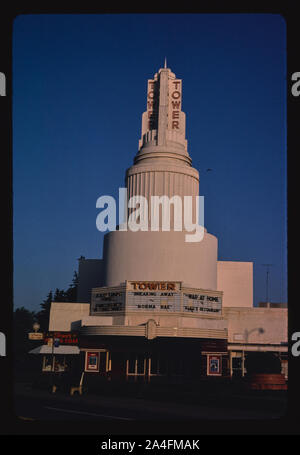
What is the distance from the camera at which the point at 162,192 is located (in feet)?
165

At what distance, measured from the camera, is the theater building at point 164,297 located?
4391cm

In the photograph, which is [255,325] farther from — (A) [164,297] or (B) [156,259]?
(B) [156,259]

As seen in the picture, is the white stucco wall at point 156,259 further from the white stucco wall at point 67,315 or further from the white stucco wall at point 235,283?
the white stucco wall at point 235,283

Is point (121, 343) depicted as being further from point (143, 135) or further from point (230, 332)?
point (143, 135)

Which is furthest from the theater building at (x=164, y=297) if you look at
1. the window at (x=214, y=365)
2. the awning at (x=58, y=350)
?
the awning at (x=58, y=350)

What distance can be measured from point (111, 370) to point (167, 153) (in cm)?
2070

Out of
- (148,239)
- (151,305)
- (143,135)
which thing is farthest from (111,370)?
(143,135)

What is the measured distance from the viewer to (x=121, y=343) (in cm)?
4438

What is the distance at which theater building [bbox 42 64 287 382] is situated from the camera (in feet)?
144

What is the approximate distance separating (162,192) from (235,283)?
511 inches

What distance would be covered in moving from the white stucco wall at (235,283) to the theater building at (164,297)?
0.10 meters

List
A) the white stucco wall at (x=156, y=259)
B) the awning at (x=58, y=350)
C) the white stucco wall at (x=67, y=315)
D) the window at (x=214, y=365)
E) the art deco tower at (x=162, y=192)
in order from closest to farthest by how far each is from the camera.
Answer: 1. the awning at (x=58, y=350)
2. the window at (x=214, y=365)
3. the white stucco wall at (x=156, y=259)
4. the art deco tower at (x=162, y=192)
5. the white stucco wall at (x=67, y=315)

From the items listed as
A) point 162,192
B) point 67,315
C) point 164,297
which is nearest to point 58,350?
point 67,315

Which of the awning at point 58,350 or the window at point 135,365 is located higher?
the awning at point 58,350
